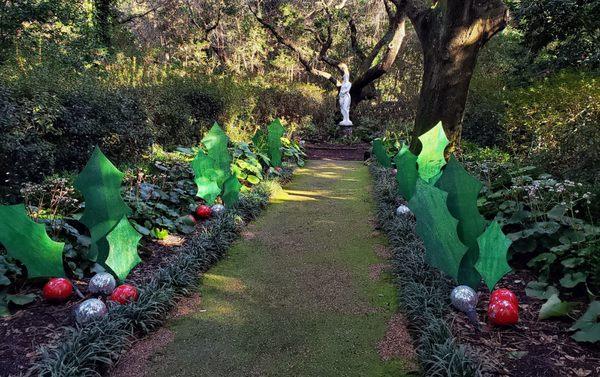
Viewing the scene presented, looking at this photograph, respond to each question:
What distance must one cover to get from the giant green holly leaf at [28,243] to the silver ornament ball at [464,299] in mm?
2712

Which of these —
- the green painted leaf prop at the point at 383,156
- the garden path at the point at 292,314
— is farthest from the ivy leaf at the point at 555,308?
the green painted leaf prop at the point at 383,156

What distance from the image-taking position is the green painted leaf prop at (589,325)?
2.36 m

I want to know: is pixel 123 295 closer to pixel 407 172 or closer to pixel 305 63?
pixel 407 172

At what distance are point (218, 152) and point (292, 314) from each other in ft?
8.49

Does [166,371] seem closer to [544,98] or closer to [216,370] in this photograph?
[216,370]

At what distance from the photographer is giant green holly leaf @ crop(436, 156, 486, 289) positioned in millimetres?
2900

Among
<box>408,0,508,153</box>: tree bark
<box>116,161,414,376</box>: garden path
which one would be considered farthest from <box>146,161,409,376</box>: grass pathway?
<box>408,0,508,153</box>: tree bark

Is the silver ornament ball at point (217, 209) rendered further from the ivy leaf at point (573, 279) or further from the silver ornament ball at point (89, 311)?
the ivy leaf at point (573, 279)

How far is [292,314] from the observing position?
2879mm

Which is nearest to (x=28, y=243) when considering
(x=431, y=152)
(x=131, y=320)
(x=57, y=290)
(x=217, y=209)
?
(x=57, y=290)

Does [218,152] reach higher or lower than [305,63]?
lower

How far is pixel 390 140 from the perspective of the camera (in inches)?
403

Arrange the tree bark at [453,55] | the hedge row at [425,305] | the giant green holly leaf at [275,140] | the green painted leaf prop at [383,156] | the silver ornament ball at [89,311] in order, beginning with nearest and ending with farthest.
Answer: the hedge row at [425,305] < the silver ornament ball at [89,311] < the tree bark at [453,55] < the giant green holly leaf at [275,140] < the green painted leaf prop at [383,156]

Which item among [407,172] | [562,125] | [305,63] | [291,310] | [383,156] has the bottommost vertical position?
[291,310]
